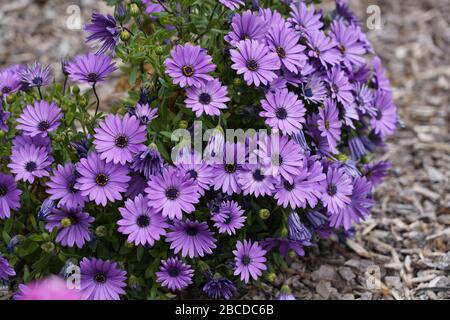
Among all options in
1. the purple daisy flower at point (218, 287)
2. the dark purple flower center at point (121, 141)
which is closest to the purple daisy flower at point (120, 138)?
the dark purple flower center at point (121, 141)

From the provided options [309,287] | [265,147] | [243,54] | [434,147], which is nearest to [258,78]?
[243,54]

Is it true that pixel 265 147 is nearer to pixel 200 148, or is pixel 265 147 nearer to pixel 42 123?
pixel 200 148

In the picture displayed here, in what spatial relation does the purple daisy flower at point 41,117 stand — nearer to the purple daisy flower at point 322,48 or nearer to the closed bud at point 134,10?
the closed bud at point 134,10

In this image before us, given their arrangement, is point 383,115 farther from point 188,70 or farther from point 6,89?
point 6,89

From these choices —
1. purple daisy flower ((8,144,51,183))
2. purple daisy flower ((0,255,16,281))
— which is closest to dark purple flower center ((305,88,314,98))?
purple daisy flower ((8,144,51,183))

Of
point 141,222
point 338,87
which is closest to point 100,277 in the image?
point 141,222

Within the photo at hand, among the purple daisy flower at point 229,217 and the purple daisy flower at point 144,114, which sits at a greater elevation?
the purple daisy flower at point 144,114

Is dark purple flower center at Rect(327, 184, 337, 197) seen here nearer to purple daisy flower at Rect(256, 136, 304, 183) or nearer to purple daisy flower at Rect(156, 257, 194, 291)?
purple daisy flower at Rect(256, 136, 304, 183)
